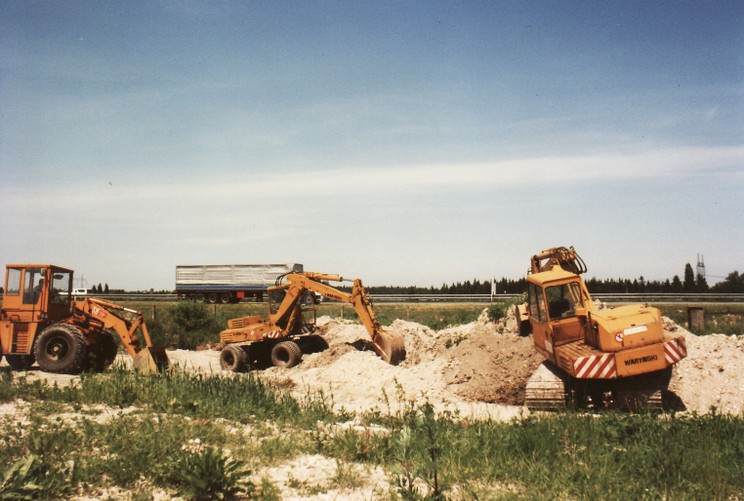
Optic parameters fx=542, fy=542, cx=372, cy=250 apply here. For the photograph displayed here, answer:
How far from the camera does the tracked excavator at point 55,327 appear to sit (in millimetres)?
12617

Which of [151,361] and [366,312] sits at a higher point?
[366,312]

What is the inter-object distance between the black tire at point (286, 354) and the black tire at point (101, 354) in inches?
179

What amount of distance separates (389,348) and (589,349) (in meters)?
6.38

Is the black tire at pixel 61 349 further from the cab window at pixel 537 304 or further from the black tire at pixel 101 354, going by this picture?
the cab window at pixel 537 304

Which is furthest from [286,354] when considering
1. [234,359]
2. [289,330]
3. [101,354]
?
[101,354]

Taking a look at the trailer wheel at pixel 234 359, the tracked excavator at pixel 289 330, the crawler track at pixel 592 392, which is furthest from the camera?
the trailer wheel at pixel 234 359

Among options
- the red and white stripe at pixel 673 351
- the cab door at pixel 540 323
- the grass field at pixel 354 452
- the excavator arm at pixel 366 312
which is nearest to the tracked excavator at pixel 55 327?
the grass field at pixel 354 452

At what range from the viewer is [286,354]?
1661 cm

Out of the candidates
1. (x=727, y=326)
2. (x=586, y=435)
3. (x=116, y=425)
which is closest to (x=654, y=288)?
(x=727, y=326)

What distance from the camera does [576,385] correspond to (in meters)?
10.5

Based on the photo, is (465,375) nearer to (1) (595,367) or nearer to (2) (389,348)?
(2) (389,348)

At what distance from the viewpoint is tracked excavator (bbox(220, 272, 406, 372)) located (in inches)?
621

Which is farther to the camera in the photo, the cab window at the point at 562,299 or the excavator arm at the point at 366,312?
the excavator arm at the point at 366,312

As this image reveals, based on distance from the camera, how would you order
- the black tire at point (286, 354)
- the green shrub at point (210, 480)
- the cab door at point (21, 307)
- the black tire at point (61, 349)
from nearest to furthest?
the green shrub at point (210, 480)
the black tire at point (61, 349)
the cab door at point (21, 307)
the black tire at point (286, 354)
